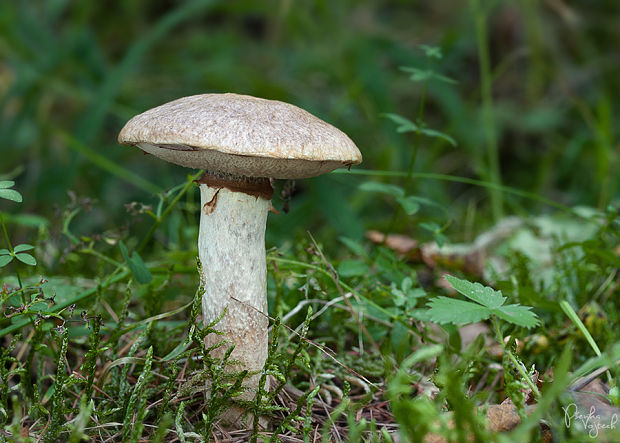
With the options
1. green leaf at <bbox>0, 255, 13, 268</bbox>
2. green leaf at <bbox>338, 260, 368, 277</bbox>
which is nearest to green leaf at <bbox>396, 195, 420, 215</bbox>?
green leaf at <bbox>338, 260, 368, 277</bbox>

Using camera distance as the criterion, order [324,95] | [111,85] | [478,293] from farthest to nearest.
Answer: [324,95] → [111,85] → [478,293]

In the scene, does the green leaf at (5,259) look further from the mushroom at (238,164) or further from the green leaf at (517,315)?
the green leaf at (517,315)

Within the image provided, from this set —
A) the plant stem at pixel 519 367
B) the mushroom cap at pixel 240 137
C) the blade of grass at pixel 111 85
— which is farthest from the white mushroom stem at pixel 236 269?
the blade of grass at pixel 111 85

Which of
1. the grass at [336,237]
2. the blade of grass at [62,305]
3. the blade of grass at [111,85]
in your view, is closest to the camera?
the grass at [336,237]

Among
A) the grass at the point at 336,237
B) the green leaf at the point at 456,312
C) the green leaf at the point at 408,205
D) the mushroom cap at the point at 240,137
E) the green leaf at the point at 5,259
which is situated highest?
the mushroom cap at the point at 240,137

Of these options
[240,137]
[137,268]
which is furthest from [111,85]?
[240,137]

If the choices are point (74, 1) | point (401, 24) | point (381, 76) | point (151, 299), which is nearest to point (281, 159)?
point (151, 299)

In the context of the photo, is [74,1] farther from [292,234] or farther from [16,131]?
[292,234]

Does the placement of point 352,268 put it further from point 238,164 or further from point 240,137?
point 240,137
